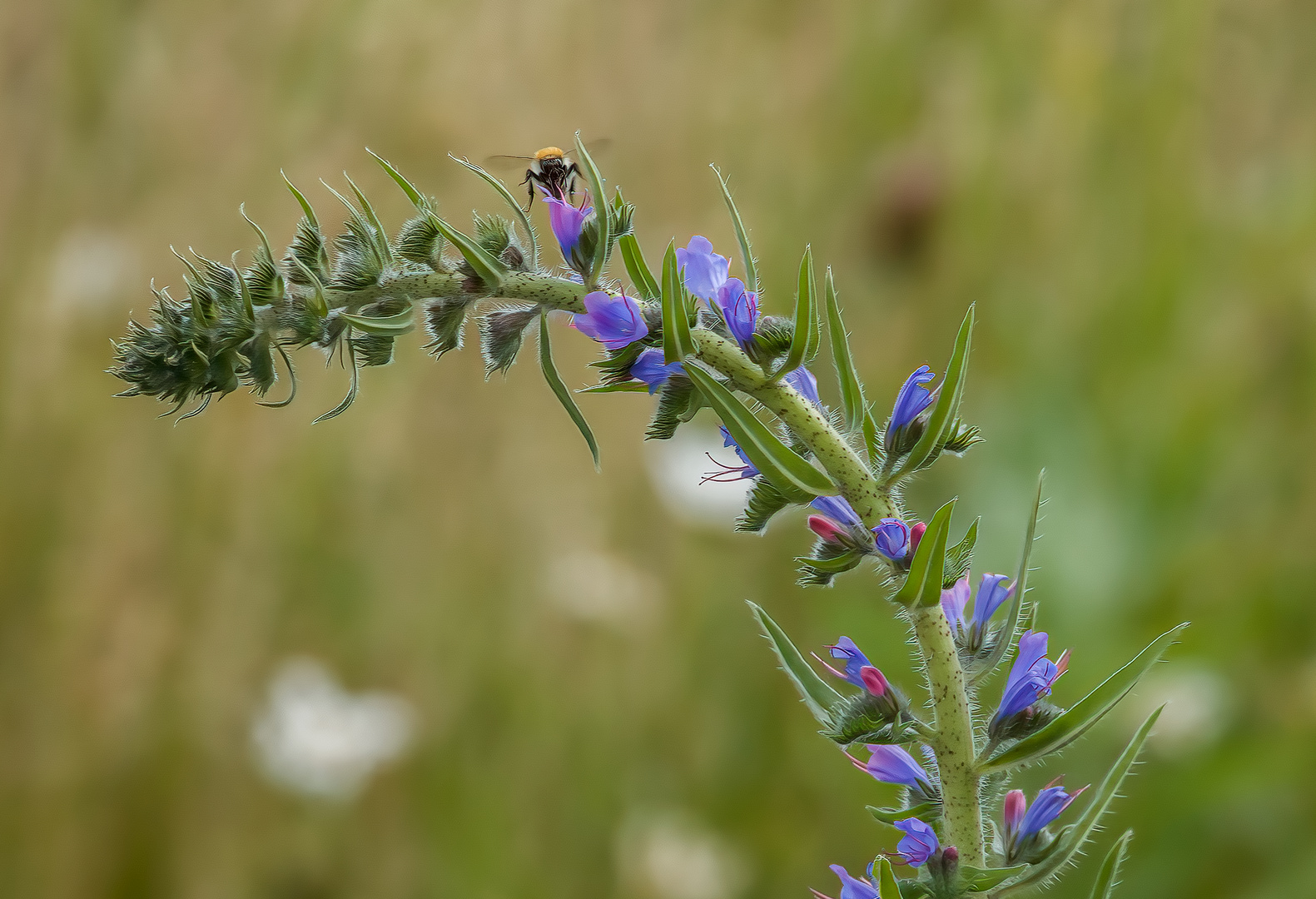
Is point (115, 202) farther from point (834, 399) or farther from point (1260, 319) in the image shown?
point (1260, 319)

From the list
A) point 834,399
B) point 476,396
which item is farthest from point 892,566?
point 476,396

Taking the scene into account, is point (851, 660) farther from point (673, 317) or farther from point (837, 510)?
point (673, 317)

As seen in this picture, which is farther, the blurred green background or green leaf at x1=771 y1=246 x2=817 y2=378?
the blurred green background

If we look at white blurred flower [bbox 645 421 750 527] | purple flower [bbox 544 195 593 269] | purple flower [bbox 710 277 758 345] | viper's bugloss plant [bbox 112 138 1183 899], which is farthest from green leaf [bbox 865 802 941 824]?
white blurred flower [bbox 645 421 750 527]

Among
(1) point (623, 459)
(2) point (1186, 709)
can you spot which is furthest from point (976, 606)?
(1) point (623, 459)

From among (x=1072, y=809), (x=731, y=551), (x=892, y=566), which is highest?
(x=731, y=551)

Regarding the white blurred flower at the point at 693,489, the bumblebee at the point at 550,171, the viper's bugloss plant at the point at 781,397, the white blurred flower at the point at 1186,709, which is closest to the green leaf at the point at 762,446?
the viper's bugloss plant at the point at 781,397

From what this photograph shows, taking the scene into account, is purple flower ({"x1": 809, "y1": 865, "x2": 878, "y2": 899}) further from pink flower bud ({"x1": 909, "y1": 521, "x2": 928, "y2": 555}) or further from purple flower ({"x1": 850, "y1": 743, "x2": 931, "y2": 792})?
pink flower bud ({"x1": 909, "y1": 521, "x2": 928, "y2": 555})
